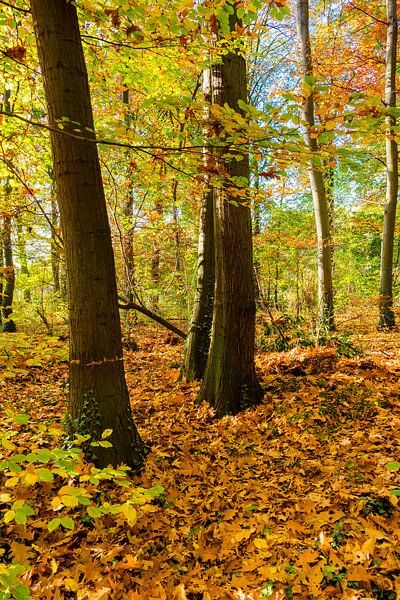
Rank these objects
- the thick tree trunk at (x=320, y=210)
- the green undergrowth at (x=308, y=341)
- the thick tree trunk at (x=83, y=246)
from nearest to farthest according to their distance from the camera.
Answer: the thick tree trunk at (x=83, y=246)
the green undergrowth at (x=308, y=341)
the thick tree trunk at (x=320, y=210)

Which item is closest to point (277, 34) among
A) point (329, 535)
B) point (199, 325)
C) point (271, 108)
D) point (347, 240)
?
point (347, 240)

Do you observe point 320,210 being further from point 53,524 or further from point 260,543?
point 53,524

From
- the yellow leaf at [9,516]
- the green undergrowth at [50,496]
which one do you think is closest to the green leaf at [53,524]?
the green undergrowth at [50,496]

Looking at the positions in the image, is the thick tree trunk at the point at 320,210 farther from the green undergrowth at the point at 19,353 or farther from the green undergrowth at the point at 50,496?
the green undergrowth at the point at 50,496

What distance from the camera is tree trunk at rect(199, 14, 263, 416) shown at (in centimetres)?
415

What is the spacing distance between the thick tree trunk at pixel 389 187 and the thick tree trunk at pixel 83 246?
7.58m

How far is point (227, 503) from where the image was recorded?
2.86 meters

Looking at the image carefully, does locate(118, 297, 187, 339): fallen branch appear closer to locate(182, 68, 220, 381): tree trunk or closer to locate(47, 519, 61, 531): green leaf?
locate(182, 68, 220, 381): tree trunk

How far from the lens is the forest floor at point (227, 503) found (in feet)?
6.47

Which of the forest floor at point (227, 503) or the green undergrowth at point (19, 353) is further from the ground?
the green undergrowth at point (19, 353)

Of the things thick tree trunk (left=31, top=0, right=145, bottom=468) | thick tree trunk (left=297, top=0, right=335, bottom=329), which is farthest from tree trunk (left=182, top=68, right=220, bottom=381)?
thick tree trunk (left=297, top=0, right=335, bottom=329)

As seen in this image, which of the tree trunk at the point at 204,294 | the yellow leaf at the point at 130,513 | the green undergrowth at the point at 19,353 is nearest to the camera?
the yellow leaf at the point at 130,513

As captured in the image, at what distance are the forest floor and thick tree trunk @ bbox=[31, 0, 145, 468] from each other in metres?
0.40

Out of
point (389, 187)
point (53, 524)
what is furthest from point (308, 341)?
point (53, 524)
